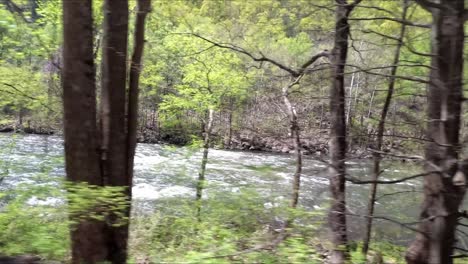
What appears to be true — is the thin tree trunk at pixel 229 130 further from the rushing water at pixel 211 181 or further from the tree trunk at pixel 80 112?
the tree trunk at pixel 80 112

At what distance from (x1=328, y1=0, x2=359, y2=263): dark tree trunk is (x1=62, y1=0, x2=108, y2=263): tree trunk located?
262 centimetres

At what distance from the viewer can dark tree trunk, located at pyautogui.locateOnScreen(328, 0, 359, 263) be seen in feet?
14.2

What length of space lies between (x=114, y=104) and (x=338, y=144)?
290cm

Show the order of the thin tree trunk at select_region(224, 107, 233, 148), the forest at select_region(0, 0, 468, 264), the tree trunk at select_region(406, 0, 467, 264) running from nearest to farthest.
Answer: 1. the tree trunk at select_region(406, 0, 467, 264)
2. the forest at select_region(0, 0, 468, 264)
3. the thin tree trunk at select_region(224, 107, 233, 148)

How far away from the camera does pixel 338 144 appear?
5.34 meters

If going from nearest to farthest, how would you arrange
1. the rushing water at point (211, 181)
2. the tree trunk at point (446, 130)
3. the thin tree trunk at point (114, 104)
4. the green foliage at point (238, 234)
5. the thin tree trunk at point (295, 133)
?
the tree trunk at point (446, 130) < the green foliage at point (238, 234) < the thin tree trunk at point (114, 104) < the thin tree trunk at point (295, 133) < the rushing water at point (211, 181)

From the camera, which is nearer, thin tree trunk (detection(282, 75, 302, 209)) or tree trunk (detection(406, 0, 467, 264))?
tree trunk (detection(406, 0, 467, 264))

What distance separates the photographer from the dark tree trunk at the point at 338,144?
4.34 m

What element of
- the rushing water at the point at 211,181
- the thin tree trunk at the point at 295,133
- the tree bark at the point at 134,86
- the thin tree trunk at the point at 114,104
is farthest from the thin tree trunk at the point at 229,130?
the thin tree trunk at the point at 114,104

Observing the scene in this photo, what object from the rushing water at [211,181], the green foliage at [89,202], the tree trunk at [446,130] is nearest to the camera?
the tree trunk at [446,130]

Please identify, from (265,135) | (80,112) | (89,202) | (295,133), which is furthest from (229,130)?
(89,202)

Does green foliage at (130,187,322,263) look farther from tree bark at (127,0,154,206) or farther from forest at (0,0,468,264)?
tree bark at (127,0,154,206)

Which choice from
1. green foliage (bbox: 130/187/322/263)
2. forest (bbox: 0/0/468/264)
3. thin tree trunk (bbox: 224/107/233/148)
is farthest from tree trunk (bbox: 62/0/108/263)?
thin tree trunk (bbox: 224/107/233/148)

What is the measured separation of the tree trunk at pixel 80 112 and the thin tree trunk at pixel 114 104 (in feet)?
0.79
